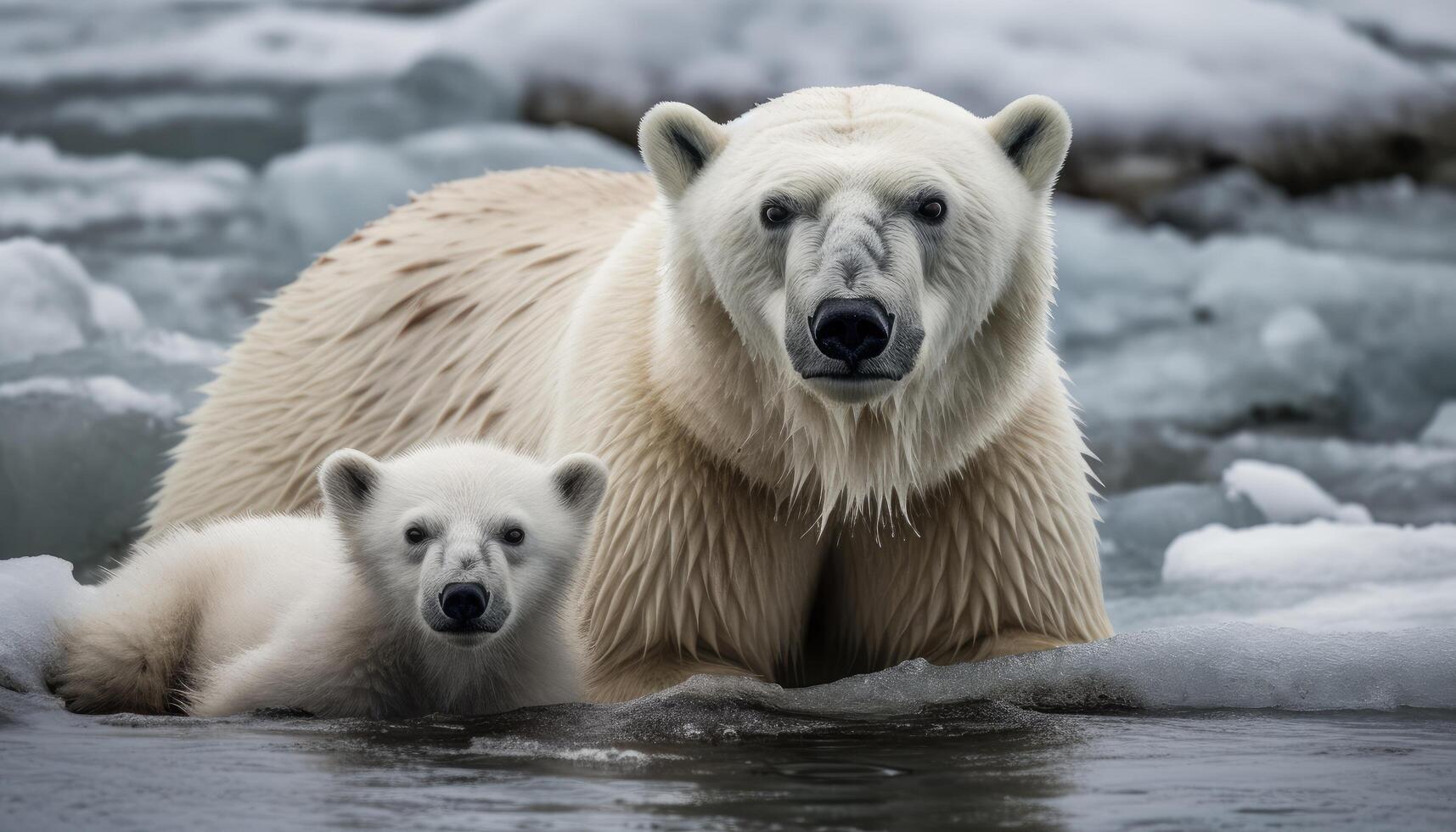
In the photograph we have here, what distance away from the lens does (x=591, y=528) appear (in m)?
4.09

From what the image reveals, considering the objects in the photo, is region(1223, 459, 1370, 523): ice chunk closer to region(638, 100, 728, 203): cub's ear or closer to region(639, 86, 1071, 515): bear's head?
region(639, 86, 1071, 515): bear's head

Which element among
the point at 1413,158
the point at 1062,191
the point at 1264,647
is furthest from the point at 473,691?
the point at 1413,158

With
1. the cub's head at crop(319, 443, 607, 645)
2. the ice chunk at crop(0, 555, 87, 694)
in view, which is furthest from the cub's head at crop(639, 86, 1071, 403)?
the ice chunk at crop(0, 555, 87, 694)

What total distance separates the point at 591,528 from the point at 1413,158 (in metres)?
7.12

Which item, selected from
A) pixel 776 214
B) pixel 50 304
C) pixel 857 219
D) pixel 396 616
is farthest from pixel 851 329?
pixel 50 304

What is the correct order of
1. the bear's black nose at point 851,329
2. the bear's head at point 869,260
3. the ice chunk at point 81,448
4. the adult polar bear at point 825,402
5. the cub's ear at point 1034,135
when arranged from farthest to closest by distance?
the ice chunk at point 81,448, the cub's ear at point 1034,135, the adult polar bear at point 825,402, the bear's head at point 869,260, the bear's black nose at point 851,329

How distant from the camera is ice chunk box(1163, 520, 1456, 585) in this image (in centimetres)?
620

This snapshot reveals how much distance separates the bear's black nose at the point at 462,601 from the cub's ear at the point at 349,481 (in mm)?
512

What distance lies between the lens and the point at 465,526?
3.65 m

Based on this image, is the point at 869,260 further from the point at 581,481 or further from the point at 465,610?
the point at 465,610

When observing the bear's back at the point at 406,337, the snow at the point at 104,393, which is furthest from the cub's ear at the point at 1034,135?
the snow at the point at 104,393

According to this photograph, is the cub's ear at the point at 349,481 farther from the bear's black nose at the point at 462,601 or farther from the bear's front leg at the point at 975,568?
the bear's front leg at the point at 975,568

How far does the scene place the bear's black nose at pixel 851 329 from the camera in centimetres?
342

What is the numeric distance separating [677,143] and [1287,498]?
4079mm
